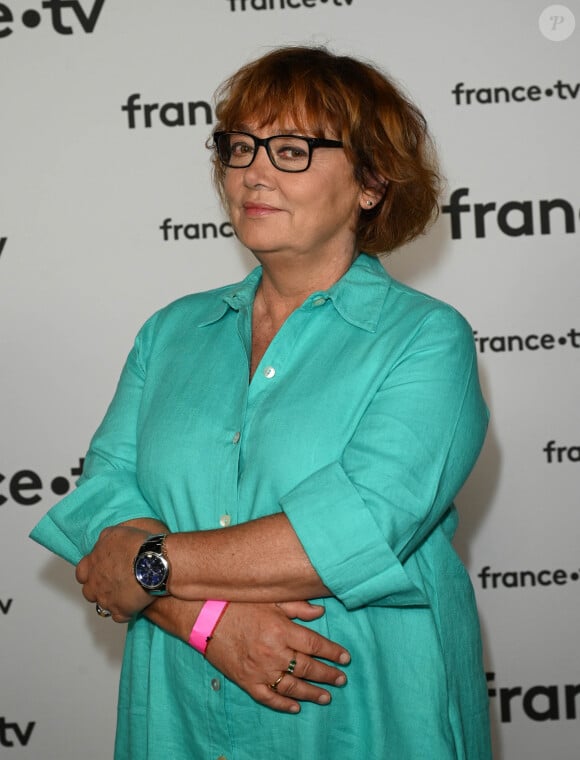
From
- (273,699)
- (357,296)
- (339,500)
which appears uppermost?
(357,296)

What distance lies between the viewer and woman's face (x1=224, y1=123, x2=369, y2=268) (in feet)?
5.57

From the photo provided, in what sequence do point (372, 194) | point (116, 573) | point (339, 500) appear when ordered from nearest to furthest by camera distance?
1. point (339, 500)
2. point (116, 573)
3. point (372, 194)

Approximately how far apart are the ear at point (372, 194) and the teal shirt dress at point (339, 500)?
12cm

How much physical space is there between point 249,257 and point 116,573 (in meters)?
1.36

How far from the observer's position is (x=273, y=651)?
5.03ft

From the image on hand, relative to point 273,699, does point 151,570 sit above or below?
above

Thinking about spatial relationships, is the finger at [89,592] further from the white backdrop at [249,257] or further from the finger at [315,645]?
the white backdrop at [249,257]

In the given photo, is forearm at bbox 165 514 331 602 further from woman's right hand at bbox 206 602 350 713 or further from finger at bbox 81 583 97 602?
finger at bbox 81 583 97 602

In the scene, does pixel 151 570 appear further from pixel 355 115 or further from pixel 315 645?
pixel 355 115

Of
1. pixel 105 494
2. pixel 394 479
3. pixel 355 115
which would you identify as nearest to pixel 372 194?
pixel 355 115

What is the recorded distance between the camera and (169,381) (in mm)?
1813

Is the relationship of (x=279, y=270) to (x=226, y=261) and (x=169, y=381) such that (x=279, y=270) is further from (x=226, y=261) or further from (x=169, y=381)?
(x=226, y=261)

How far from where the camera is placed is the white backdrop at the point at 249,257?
2.70 metres

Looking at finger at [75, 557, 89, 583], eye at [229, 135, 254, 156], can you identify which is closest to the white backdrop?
eye at [229, 135, 254, 156]
